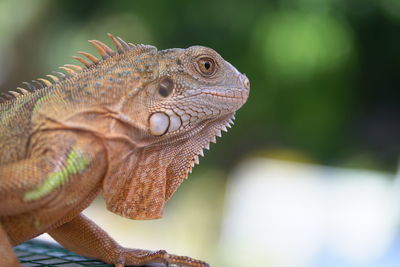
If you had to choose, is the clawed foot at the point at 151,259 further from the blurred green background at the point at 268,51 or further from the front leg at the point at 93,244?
the blurred green background at the point at 268,51

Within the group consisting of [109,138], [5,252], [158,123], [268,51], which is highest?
[268,51]

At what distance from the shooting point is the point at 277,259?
677 cm

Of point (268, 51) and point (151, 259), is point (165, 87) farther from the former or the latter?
point (268, 51)

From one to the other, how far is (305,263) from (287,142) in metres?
4.59

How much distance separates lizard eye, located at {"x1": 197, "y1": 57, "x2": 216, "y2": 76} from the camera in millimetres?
2213

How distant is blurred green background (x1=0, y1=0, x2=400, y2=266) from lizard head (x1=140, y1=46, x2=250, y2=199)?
288 inches

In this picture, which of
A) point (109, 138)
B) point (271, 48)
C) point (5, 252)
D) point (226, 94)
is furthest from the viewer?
point (271, 48)

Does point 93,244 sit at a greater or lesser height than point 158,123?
lesser

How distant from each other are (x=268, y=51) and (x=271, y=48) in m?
0.09

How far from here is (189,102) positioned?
6.95 ft

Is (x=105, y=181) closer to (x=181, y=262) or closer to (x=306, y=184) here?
(x=181, y=262)

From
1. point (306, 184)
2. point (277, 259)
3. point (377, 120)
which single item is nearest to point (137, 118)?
point (277, 259)

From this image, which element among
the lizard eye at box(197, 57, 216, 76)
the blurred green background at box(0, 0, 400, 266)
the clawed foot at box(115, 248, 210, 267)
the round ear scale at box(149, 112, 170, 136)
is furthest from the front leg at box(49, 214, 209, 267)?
the blurred green background at box(0, 0, 400, 266)

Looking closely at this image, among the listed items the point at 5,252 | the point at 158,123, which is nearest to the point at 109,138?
the point at 158,123
